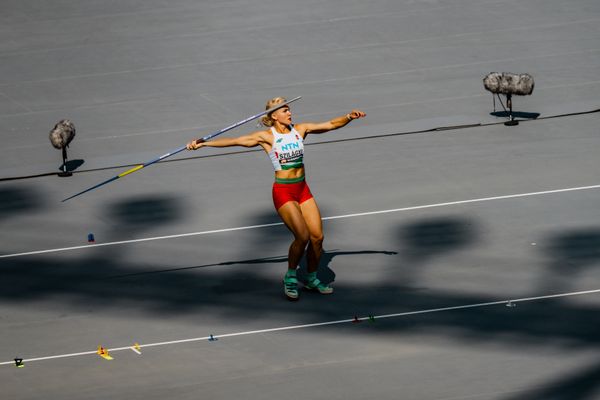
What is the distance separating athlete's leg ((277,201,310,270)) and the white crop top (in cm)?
49

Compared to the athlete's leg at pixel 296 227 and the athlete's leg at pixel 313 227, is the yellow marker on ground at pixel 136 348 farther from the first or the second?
the athlete's leg at pixel 313 227

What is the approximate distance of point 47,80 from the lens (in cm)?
2881

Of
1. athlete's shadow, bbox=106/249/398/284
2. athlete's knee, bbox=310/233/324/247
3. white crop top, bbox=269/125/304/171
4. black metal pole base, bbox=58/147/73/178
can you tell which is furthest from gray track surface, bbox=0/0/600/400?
white crop top, bbox=269/125/304/171

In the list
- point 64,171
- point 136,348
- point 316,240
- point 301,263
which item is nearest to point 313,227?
point 316,240

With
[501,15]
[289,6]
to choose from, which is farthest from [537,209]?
[289,6]

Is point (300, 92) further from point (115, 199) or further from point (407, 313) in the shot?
point (407, 313)

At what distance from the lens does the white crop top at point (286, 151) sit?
17109 mm

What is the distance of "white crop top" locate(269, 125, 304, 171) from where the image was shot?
56.1ft

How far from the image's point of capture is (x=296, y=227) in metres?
17.0

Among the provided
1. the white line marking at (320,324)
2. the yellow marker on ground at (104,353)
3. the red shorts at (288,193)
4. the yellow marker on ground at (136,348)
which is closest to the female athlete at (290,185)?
the red shorts at (288,193)

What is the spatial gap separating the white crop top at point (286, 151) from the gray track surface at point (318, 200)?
176cm

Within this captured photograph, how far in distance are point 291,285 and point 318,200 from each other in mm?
4149

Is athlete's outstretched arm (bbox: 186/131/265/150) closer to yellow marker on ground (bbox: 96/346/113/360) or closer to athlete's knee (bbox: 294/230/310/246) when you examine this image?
athlete's knee (bbox: 294/230/310/246)

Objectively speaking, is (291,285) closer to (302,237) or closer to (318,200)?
(302,237)
